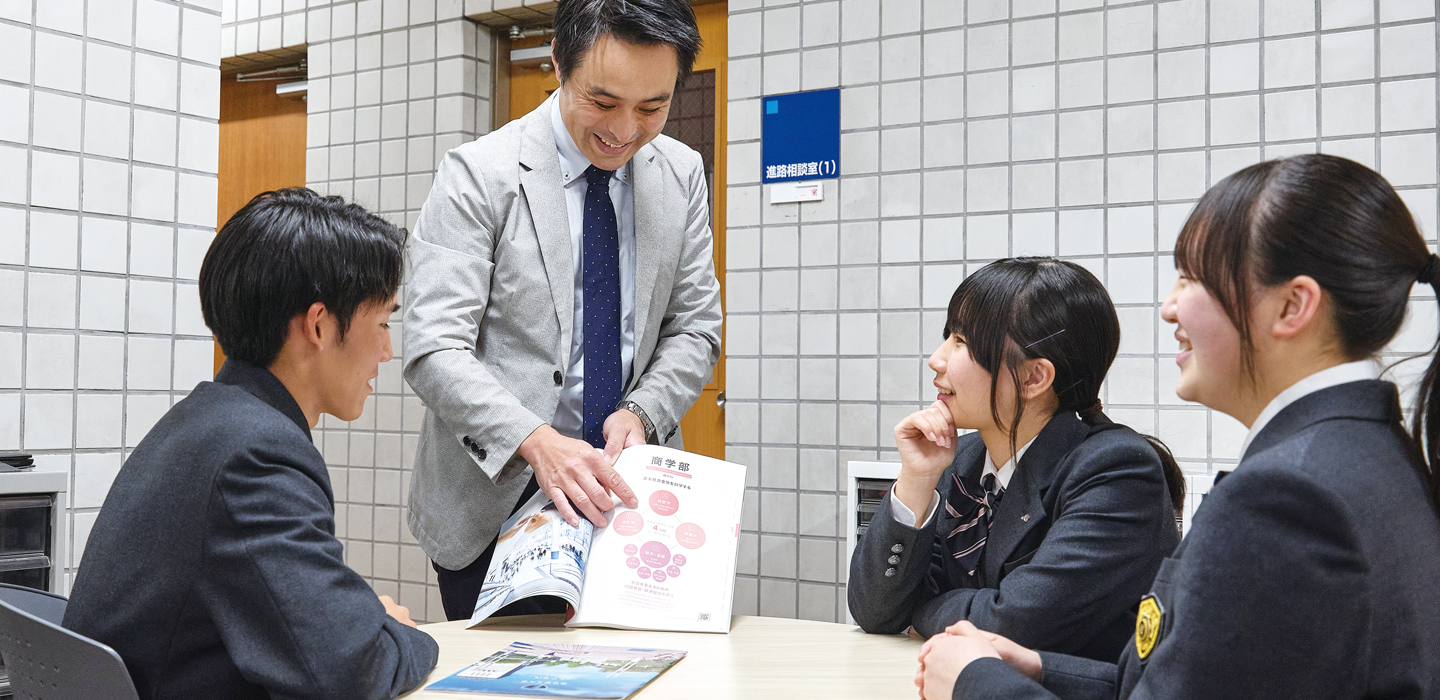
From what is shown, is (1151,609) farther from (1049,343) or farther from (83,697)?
(83,697)

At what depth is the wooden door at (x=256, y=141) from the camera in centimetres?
443

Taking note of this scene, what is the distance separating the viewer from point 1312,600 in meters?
0.70

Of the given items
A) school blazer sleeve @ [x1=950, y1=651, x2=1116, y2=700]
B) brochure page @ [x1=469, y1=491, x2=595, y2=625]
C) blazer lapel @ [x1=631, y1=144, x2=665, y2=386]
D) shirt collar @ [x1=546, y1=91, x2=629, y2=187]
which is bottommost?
school blazer sleeve @ [x1=950, y1=651, x2=1116, y2=700]

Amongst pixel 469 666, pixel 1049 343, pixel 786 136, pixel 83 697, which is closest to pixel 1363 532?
pixel 1049 343

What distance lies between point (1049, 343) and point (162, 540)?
1093 millimetres

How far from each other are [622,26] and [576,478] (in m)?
0.72

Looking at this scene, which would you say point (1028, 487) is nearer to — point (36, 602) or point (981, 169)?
point (36, 602)

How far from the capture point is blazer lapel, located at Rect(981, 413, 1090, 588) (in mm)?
1393

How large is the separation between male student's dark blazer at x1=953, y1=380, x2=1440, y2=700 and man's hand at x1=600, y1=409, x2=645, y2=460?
0.96m

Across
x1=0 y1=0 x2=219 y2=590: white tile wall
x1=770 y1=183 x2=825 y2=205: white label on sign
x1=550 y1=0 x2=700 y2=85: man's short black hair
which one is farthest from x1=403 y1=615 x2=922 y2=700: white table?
x1=770 y1=183 x2=825 y2=205: white label on sign

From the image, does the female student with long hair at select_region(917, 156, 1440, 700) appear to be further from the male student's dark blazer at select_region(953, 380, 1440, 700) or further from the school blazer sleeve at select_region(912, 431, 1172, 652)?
the school blazer sleeve at select_region(912, 431, 1172, 652)

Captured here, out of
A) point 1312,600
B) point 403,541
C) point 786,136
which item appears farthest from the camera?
point 403,541

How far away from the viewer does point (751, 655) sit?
4.27ft

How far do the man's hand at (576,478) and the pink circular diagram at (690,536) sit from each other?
76mm
